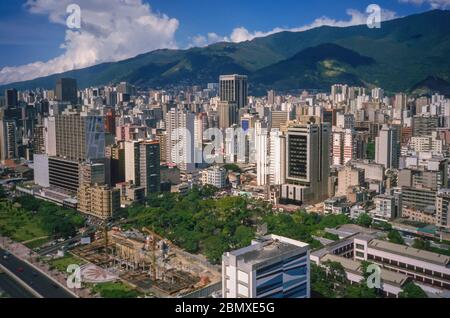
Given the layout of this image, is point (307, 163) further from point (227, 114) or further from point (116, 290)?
point (227, 114)

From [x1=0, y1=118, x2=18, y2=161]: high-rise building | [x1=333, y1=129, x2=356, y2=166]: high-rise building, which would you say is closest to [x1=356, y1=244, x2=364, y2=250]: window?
[x1=333, y1=129, x2=356, y2=166]: high-rise building

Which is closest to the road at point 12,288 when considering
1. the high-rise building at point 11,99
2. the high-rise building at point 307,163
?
the high-rise building at point 307,163

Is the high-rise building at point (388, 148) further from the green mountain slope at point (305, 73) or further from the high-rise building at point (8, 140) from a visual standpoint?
the green mountain slope at point (305, 73)

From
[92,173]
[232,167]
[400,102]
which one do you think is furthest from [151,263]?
[400,102]

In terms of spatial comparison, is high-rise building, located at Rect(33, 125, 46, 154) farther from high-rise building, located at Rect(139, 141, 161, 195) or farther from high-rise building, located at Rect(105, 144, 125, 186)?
high-rise building, located at Rect(139, 141, 161, 195)

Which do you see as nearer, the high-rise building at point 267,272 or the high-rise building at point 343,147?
the high-rise building at point 267,272
